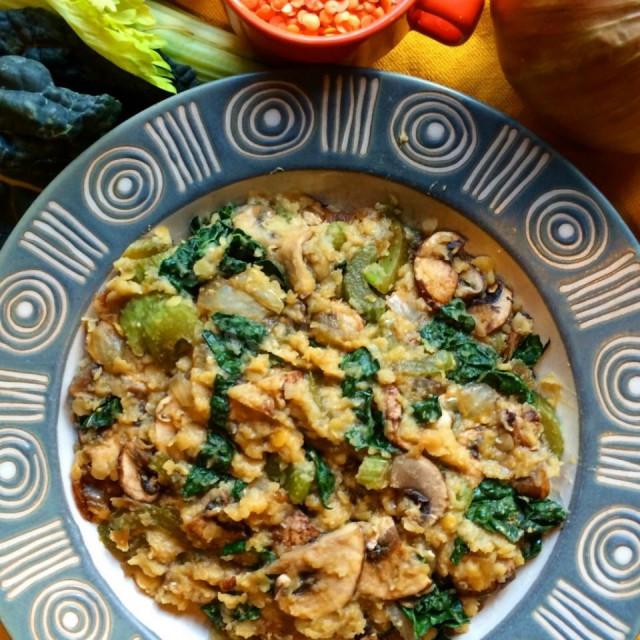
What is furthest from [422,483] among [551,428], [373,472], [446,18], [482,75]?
[482,75]

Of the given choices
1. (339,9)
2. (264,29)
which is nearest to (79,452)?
(264,29)

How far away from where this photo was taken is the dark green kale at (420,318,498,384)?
3919 millimetres

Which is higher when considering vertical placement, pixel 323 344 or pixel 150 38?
pixel 150 38

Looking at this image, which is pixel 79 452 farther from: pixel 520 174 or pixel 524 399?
pixel 520 174

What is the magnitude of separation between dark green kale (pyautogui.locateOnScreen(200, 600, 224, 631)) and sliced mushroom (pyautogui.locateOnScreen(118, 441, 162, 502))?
603mm

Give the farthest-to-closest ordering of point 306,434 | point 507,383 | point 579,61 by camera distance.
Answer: point 507,383 → point 579,61 → point 306,434

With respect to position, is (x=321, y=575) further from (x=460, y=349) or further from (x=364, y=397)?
(x=460, y=349)

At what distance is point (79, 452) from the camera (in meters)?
3.88

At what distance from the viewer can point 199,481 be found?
3.62 m

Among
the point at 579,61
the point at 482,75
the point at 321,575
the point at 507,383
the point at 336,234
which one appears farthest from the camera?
the point at 482,75

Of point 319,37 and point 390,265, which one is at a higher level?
point 319,37

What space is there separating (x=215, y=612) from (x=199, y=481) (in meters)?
0.71

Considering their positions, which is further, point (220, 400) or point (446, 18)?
point (446, 18)

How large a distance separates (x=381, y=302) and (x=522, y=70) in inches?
55.5
